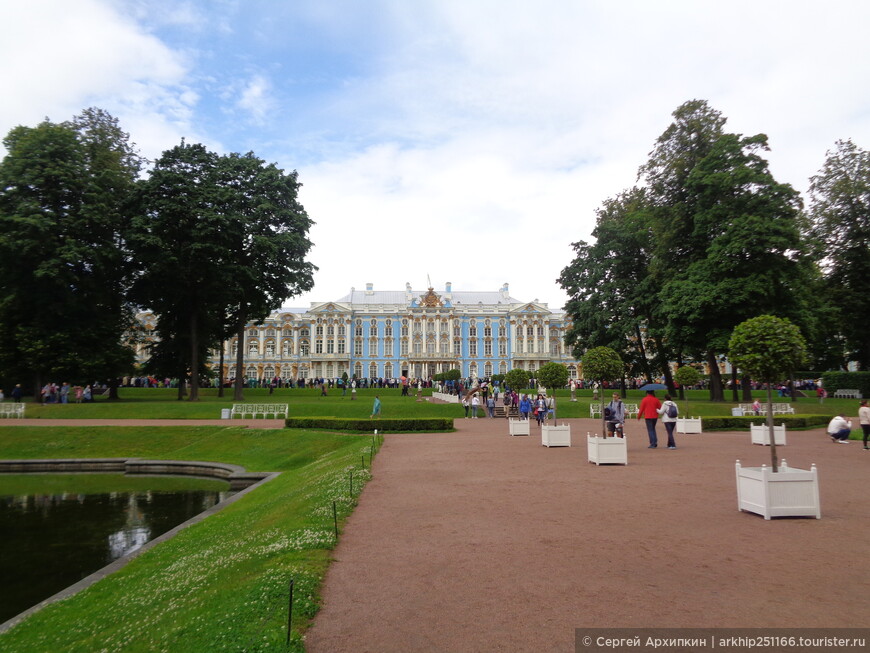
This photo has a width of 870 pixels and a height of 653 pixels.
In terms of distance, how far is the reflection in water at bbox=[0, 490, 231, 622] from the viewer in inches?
332

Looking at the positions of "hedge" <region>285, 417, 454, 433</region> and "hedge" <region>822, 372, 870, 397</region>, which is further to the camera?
"hedge" <region>822, 372, 870, 397</region>

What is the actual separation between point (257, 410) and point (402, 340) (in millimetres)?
52253

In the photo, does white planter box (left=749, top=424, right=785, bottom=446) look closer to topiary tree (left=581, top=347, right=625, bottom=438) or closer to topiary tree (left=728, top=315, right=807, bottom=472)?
topiary tree (left=581, top=347, right=625, bottom=438)

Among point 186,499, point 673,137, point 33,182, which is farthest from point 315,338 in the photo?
point 186,499

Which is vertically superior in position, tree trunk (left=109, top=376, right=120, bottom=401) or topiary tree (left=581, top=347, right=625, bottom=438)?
topiary tree (left=581, top=347, right=625, bottom=438)

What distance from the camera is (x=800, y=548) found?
6.07 metres

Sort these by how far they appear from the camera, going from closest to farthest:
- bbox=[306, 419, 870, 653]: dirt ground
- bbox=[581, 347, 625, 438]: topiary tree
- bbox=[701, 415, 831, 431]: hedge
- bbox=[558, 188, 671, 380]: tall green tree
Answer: bbox=[306, 419, 870, 653]: dirt ground → bbox=[581, 347, 625, 438]: topiary tree → bbox=[701, 415, 831, 431]: hedge → bbox=[558, 188, 671, 380]: tall green tree

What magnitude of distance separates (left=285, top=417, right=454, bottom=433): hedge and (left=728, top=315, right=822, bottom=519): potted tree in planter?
14921 millimetres

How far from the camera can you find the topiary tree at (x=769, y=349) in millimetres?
8078

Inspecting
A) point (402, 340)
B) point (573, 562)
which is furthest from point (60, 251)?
point (402, 340)

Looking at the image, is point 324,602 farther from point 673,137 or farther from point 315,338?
point 315,338

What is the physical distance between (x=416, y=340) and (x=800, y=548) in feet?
241

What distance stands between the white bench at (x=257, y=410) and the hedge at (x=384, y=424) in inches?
180

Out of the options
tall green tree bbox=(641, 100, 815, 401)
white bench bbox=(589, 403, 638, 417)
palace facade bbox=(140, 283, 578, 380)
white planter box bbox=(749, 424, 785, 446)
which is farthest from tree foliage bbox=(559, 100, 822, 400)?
palace facade bbox=(140, 283, 578, 380)
